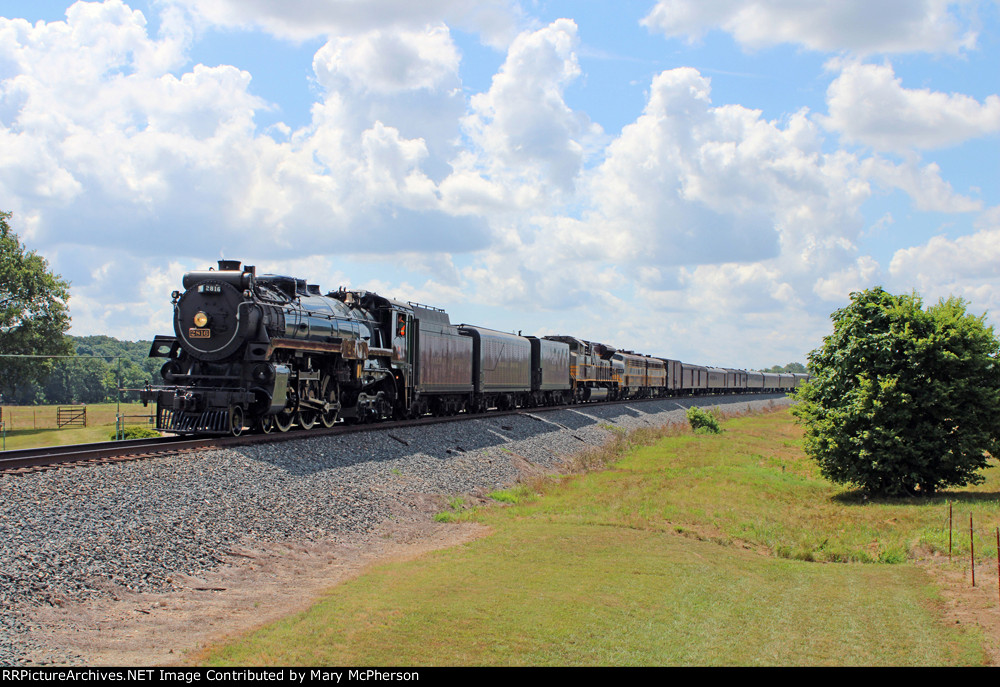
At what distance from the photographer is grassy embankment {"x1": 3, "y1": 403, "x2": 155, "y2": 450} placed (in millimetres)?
30634

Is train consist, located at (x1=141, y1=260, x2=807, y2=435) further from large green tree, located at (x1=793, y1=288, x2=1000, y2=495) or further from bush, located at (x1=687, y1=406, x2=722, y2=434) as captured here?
bush, located at (x1=687, y1=406, x2=722, y2=434)

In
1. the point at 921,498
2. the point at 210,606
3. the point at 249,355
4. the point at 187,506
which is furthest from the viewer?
the point at 921,498

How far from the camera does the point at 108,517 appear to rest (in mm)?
11602

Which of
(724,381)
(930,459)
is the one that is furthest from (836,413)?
(724,381)

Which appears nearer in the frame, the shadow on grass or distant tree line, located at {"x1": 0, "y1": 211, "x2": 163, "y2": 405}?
the shadow on grass

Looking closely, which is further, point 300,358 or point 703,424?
point 703,424


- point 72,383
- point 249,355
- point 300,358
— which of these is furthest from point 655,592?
point 72,383

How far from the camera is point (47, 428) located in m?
35.5

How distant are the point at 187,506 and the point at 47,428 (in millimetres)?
27775

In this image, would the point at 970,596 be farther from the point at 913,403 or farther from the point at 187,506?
the point at 187,506

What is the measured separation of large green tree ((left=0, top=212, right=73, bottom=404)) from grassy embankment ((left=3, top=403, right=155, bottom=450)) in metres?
12.9

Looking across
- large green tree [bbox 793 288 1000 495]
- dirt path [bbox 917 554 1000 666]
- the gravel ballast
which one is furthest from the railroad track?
large green tree [bbox 793 288 1000 495]

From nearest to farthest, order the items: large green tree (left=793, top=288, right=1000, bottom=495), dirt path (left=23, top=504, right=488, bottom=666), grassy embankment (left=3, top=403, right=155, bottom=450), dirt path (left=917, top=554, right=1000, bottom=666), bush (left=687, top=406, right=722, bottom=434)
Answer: dirt path (left=23, top=504, right=488, bottom=666), dirt path (left=917, top=554, right=1000, bottom=666), large green tree (left=793, top=288, right=1000, bottom=495), grassy embankment (left=3, top=403, right=155, bottom=450), bush (left=687, top=406, right=722, bottom=434)
